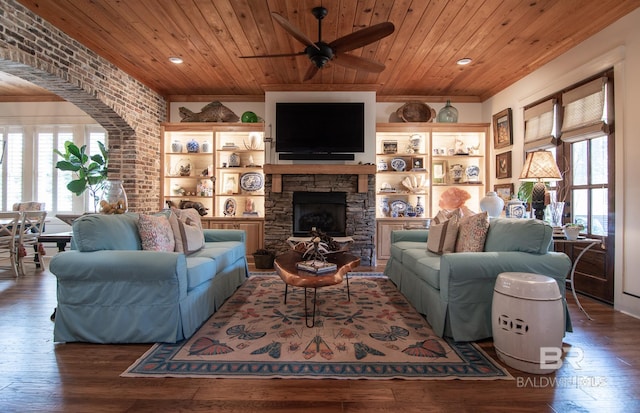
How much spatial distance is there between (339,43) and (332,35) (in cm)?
85

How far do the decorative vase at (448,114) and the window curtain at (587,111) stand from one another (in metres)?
1.82

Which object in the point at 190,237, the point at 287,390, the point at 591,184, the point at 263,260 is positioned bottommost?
the point at 287,390

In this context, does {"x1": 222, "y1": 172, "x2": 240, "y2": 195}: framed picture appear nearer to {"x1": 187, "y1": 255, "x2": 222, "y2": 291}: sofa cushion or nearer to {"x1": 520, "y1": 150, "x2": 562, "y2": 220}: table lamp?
{"x1": 187, "y1": 255, "x2": 222, "y2": 291}: sofa cushion

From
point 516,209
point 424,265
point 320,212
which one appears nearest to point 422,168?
point 320,212

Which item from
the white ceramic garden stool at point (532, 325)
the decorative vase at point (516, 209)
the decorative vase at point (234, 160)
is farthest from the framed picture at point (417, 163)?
the white ceramic garden stool at point (532, 325)

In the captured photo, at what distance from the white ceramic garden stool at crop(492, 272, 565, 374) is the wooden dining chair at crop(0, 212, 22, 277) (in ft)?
18.6

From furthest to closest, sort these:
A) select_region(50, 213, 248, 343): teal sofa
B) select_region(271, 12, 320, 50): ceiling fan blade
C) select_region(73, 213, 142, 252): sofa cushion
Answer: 1. select_region(271, 12, 320, 50): ceiling fan blade
2. select_region(73, 213, 142, 252): sofa cushion
3. select_region(50, 213, 248, 343): teal sofa

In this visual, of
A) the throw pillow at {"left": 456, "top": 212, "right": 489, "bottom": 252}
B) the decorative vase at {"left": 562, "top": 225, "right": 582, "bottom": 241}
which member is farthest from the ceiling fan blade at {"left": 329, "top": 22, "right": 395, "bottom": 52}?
the decorative vase at {"left": 562, "top": 225, "right": 582, "bottom": 241}

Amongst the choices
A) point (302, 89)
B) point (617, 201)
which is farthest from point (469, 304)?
point (302, 89)

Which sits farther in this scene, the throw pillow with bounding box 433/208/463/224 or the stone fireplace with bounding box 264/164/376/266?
the stone fireplace with bounding box 264/164/376/266

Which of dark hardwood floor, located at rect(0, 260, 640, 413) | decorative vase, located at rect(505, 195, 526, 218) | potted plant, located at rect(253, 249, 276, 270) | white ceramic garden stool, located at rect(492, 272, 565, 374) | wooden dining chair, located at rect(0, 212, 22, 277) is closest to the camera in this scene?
dark hardwood floor, located at rect(0, 260, 640, 413)

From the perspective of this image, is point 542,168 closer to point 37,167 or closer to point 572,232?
point 572,232

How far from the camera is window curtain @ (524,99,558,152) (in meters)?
4.14

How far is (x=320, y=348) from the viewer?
223cm
